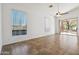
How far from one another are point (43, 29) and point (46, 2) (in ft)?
1.44

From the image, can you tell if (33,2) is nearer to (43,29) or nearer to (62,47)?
(43,29)

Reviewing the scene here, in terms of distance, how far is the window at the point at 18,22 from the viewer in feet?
6.92

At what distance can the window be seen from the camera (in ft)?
6.92

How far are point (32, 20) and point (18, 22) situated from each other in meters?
0.23

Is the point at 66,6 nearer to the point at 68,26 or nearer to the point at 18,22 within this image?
the point at 68,26

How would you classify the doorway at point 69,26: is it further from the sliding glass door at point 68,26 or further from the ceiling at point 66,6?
the ceiling at point 66,6

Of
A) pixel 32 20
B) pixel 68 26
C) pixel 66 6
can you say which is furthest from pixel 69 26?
pixel 32 20

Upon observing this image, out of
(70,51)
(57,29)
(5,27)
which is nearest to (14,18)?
(5,27)

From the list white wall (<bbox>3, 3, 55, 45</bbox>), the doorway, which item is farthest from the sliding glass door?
white wall (<bbox>3, 3, 55, 45</bbox>)

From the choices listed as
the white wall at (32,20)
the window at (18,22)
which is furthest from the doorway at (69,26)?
the window at (18,22)

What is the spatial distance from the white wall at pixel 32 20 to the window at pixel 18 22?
0.05 m

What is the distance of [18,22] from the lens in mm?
2148
